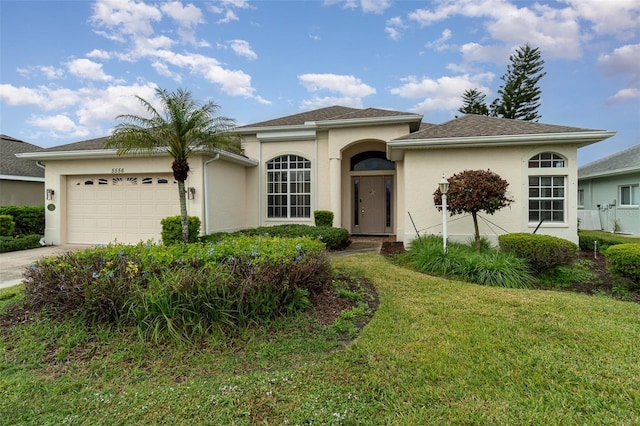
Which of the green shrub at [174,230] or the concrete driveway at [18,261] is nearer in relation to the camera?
the concrete driveway at [18,261]

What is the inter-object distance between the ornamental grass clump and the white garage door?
22.8 feet

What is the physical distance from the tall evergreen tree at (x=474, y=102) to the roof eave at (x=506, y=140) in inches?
839

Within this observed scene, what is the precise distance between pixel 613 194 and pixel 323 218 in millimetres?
15332

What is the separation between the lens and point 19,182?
1521cm

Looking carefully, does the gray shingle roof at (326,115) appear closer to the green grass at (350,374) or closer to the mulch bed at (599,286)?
the mulch bed at (599,286)

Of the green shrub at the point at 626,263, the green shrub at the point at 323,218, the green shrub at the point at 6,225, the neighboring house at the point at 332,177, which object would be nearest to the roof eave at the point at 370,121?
the neighboring house at the point at 332,177

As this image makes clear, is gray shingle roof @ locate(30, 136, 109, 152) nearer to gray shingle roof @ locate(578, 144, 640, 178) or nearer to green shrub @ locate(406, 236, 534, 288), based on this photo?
green shrub @ locate(406, 236, 534, 288)

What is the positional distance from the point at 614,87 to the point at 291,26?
15330 millimetres

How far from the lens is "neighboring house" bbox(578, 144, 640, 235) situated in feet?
47.8

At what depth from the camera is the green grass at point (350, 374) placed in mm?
2498

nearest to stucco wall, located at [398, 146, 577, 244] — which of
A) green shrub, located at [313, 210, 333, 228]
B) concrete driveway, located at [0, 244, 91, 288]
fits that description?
green shrub, located at [313, 210, 333, 228]

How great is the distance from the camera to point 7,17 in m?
8.63

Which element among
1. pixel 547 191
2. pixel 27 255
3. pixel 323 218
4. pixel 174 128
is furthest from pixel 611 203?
pixel 27 255

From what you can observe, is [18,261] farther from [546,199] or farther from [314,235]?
[546,199]
